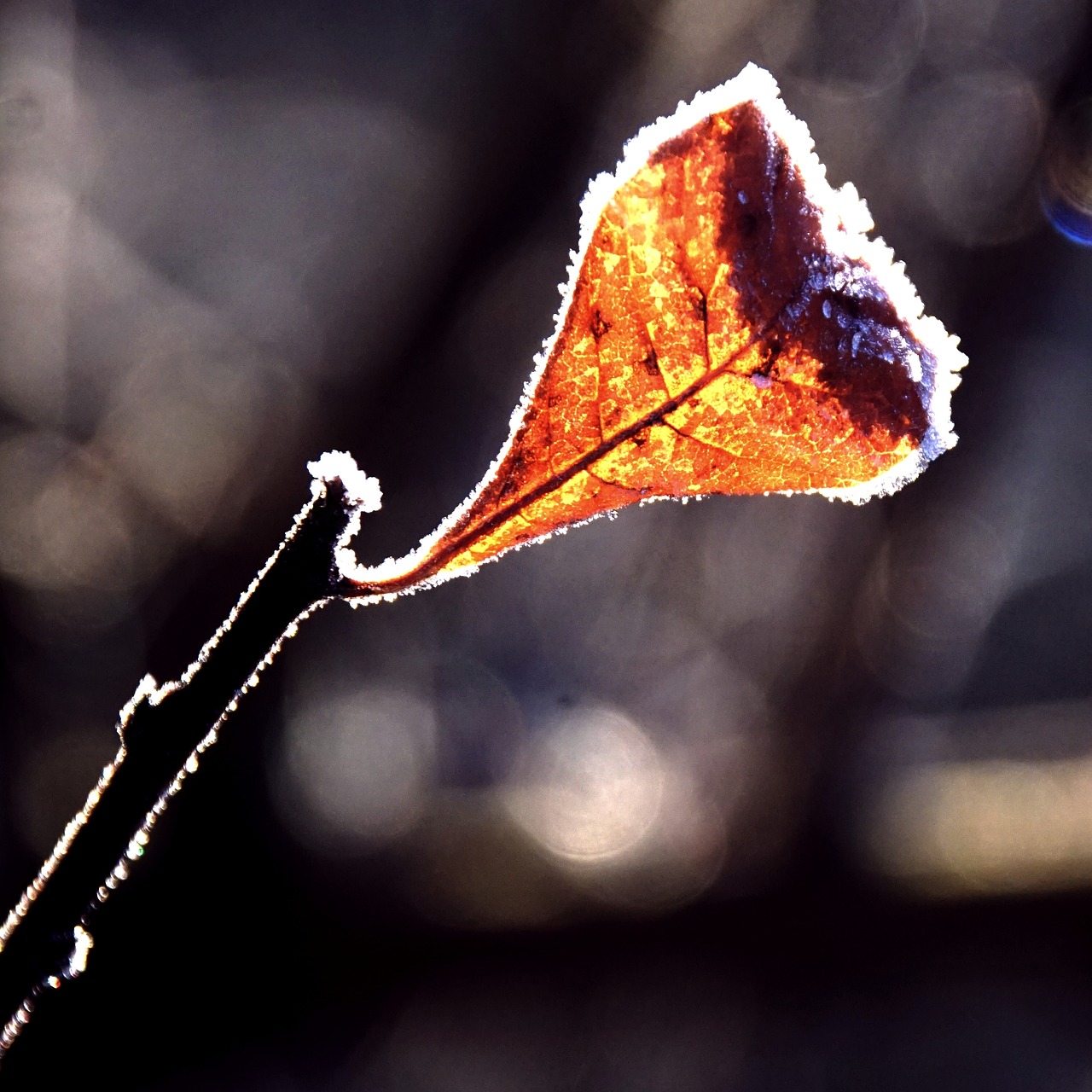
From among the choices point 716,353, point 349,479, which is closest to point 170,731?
point 349,479

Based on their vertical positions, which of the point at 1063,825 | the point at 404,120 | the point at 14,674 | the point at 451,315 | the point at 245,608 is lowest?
the point at 245,608

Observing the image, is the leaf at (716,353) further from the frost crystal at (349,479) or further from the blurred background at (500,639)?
the blurred background at (500,639)

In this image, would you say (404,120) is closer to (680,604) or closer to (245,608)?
(680,604)

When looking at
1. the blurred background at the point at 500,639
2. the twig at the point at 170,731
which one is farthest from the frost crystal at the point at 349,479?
the blurred background at the point at 500,639

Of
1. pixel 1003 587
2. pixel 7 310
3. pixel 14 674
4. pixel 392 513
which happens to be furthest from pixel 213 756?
pixel 1003 587

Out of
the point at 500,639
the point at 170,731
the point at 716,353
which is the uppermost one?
the point at 500,639

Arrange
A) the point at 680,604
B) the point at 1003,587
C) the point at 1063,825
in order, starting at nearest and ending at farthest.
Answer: the point at 1063,825
the point at 680,604
the point at 1003,587

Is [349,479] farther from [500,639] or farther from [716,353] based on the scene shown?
[500,639]
